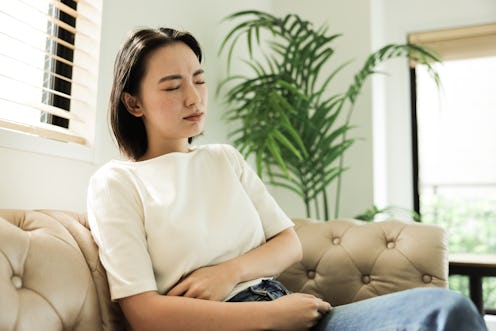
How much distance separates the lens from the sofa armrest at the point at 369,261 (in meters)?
1.41

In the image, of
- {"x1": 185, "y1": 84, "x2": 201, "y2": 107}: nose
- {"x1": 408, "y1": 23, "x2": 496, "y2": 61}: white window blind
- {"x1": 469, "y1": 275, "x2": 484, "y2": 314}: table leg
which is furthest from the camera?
{"x1": 408, "y1": 23, "x2": 496, "y2": 61}: white window blind

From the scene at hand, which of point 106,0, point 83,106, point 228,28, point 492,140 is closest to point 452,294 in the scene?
point 83,106

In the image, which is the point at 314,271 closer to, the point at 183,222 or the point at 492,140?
the point at 183,222

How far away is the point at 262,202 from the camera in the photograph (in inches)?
47.2

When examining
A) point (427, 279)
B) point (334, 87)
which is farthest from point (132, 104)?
point (334, 87)

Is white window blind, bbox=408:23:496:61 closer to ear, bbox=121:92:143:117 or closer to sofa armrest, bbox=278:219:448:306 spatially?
sofa armrest, bbox=278:219:448:306

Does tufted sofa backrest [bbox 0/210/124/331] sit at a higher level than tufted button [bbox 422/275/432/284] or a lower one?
higher

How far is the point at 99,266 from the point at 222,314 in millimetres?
314

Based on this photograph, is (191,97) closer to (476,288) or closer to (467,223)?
(476,288)

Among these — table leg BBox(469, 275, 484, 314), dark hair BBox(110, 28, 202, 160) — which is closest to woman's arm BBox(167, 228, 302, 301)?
dark hair BBox(110, 28, 202, 160)

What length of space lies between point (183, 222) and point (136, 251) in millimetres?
120

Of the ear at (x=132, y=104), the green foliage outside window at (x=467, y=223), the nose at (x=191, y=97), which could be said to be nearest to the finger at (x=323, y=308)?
the nose at (x=191, y=97)

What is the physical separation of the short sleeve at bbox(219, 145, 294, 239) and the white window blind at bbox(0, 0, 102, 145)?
505mm

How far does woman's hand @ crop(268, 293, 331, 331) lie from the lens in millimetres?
874
